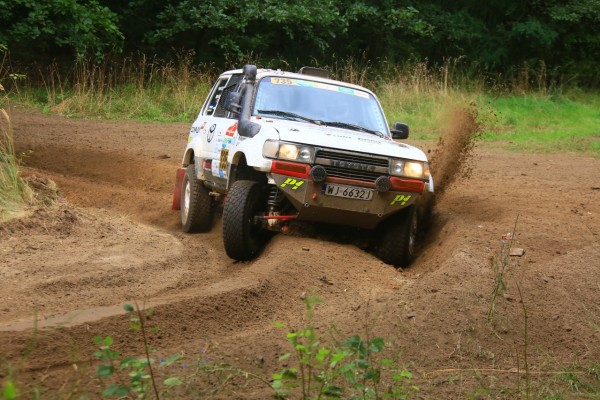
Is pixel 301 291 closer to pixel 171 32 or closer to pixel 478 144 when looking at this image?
pixel 478 144

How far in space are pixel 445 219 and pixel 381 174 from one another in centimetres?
245

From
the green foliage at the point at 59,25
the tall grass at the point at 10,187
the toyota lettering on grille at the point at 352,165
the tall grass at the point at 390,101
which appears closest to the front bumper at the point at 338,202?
the toyota lettering on grille at the point at 352,165

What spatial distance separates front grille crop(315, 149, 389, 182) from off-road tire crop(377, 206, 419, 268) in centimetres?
70

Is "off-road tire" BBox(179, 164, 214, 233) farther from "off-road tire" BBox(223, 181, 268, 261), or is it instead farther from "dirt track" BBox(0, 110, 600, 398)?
"off-road tire" BBox(223, 181, 268, 261)

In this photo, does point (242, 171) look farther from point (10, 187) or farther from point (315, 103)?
point (10, 187)

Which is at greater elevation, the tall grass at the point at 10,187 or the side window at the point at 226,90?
the side window at the point at 226,90

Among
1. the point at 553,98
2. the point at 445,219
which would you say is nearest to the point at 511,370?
the point at 445,219

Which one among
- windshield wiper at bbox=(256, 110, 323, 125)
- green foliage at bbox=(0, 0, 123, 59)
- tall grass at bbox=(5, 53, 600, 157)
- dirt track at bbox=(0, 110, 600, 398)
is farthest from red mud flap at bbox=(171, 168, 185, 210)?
green foliage at bbox=(0, 0, 123, 59)

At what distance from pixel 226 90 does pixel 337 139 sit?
2815mm

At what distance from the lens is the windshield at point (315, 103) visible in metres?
10.2

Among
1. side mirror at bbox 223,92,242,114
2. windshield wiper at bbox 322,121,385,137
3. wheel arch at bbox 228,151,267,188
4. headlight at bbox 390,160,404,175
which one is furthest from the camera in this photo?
windshield wiper at bbox 322,121,385,137

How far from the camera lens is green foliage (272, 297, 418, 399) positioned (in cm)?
456

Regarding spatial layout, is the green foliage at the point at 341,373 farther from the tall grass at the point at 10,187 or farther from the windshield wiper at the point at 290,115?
the tall grass at the point at 10,187

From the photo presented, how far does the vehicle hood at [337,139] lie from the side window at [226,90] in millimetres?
1401
